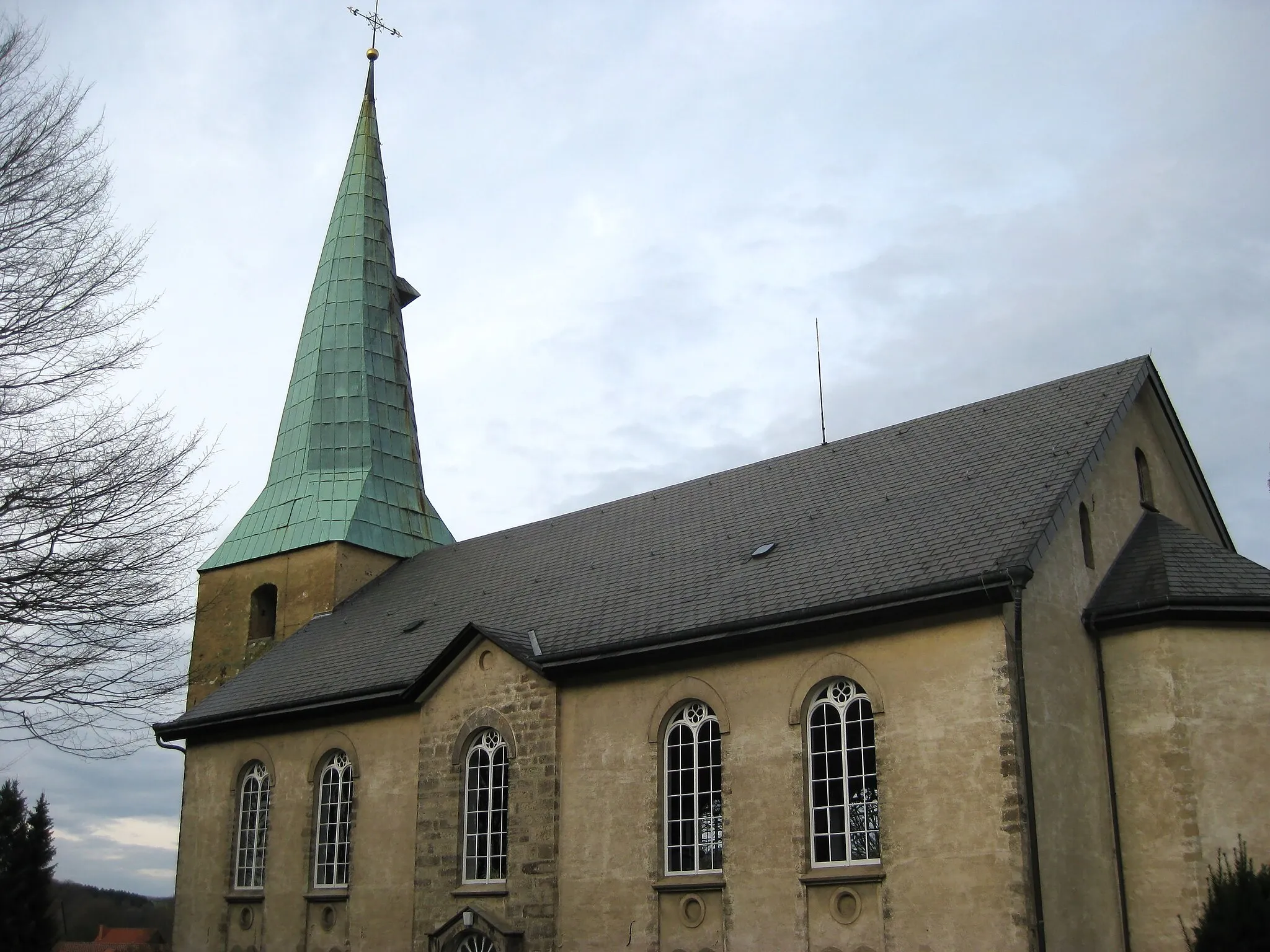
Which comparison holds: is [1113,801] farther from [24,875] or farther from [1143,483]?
[24,875]

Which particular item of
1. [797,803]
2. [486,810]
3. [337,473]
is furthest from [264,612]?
[797,803]

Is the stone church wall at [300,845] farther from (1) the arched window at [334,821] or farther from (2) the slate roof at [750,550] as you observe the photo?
(2) the slate roof at [750,550]

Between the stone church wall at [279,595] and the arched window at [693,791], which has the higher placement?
the stone church wall at [279,595]

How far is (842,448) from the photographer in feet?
67.9

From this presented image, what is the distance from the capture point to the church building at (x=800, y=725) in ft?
45.2

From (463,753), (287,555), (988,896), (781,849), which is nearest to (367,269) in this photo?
(287,555)

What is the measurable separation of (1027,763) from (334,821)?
11.8 m

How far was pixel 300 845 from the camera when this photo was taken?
2067cm

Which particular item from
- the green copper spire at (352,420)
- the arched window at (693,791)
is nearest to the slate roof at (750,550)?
the arched window at (693,791)

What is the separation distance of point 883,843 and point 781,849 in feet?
4.33

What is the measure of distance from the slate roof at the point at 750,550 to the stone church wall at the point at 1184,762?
2.13m

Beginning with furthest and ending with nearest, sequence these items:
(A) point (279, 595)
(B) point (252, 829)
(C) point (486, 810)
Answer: (A) point (279, 595)
(B) point (252, 829)
(C) point (486, 810)

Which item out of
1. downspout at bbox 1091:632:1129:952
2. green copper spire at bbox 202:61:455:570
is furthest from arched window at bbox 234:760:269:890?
downspout at bbox 1091:632:1129:952

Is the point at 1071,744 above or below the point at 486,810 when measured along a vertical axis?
above
